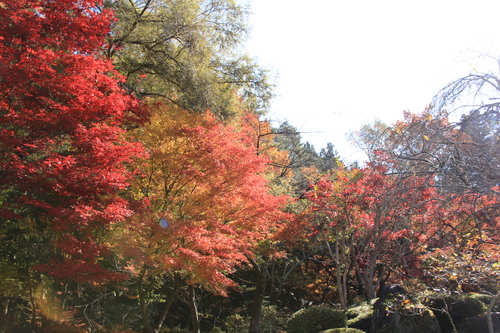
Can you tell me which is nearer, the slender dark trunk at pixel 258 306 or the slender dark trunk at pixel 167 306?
the slender dark trunk at pixel 167 306

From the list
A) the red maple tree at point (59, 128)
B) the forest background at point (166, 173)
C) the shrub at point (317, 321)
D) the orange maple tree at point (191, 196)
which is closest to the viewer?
the forest background at point (166, 173)

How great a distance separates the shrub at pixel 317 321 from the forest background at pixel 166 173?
1.45m

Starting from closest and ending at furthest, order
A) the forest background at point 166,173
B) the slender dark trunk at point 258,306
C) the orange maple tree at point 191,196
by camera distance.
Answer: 1. the forest background at point 166,173
2. the orange maple tree at point 191,196
3. the slender dark trunk at point 258,306

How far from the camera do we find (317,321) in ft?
28.1

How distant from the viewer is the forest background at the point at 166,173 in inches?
165

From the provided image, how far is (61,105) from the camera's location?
21.3ft

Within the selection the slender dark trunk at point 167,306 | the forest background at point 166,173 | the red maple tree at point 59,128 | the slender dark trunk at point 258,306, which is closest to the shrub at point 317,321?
the forest background at point 166,173

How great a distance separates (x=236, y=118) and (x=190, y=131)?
9.99 feet

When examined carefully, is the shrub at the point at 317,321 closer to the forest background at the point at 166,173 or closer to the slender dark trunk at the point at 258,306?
the forest background at the point at 166,173

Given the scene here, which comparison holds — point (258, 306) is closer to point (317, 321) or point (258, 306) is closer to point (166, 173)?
point (317, 321)

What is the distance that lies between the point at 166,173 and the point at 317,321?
5238 mm

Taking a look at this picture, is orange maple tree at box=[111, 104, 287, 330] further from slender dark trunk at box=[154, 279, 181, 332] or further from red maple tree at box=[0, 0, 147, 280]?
slender dark trunk at box=[154, 279, 181, 332]

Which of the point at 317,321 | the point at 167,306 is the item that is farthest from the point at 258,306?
the point at 167,306

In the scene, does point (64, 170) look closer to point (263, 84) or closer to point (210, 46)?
point (210, 46)
